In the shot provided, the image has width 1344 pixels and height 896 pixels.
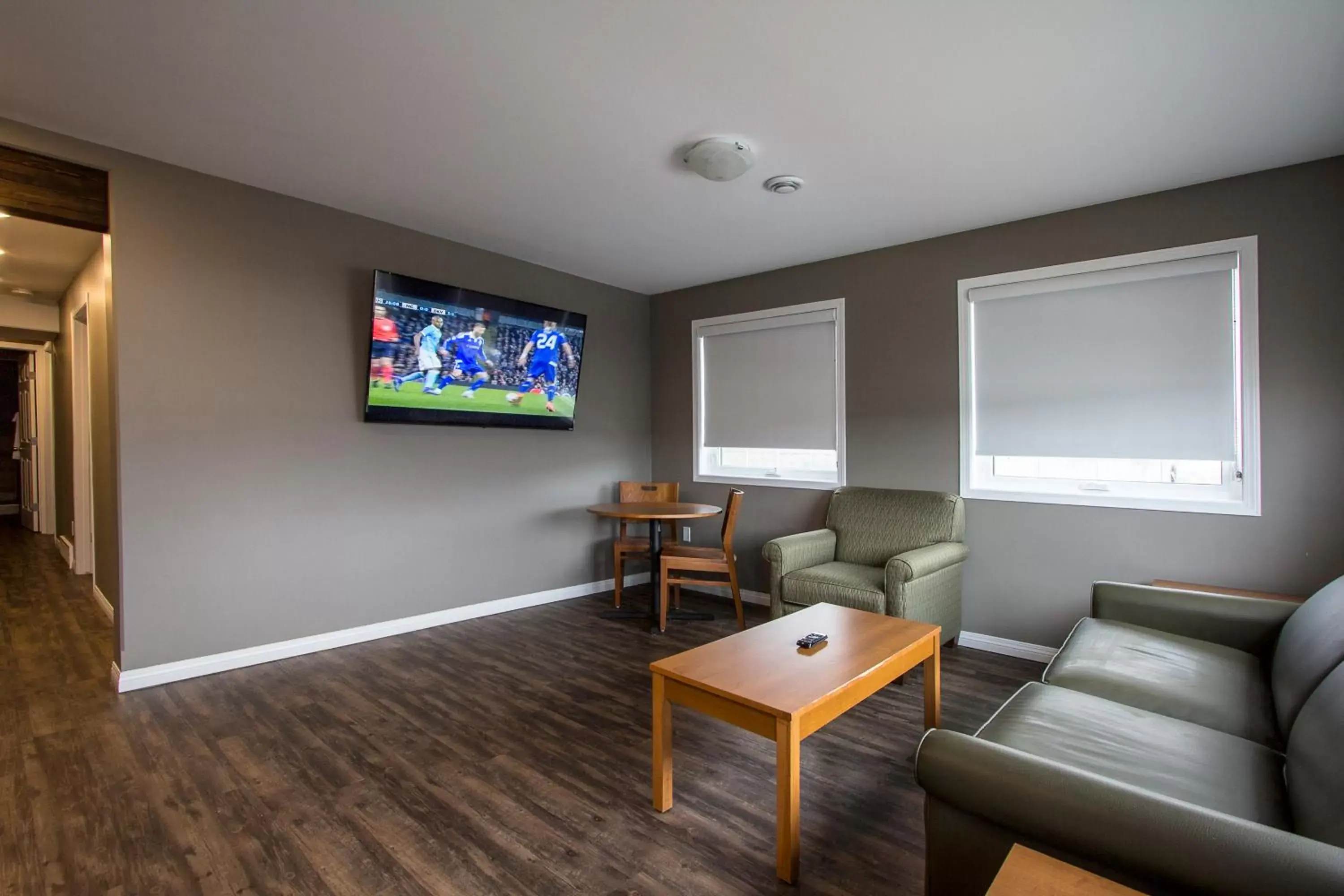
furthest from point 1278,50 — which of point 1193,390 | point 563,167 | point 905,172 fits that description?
point 563,167

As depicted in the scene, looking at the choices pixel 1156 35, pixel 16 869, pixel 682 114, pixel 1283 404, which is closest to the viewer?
pixel 16 869

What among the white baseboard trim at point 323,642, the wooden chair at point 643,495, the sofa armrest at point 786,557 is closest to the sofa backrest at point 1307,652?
the sofa armrest at point 786,557

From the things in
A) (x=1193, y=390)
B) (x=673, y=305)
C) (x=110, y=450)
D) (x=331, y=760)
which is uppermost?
(x=673, y=305)

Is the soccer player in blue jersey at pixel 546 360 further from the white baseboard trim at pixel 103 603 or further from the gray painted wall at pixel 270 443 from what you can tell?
the white baseboard trim at pixel 103 603

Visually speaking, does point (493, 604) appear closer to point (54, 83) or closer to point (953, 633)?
point (953, 633)

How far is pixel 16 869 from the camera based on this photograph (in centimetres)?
180

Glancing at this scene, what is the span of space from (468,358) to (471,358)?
0.08 ft

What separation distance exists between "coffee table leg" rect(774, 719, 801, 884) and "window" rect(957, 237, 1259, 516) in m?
2.66

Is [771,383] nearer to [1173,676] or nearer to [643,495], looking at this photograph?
[643,495]

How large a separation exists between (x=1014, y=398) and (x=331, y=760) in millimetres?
3917

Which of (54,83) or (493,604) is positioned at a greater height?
(54,83)

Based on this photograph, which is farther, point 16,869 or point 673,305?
point 673,305

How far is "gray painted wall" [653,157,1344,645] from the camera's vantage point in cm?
293

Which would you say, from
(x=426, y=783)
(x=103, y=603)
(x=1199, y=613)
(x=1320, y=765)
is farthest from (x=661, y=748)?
(x=103, y=603)
